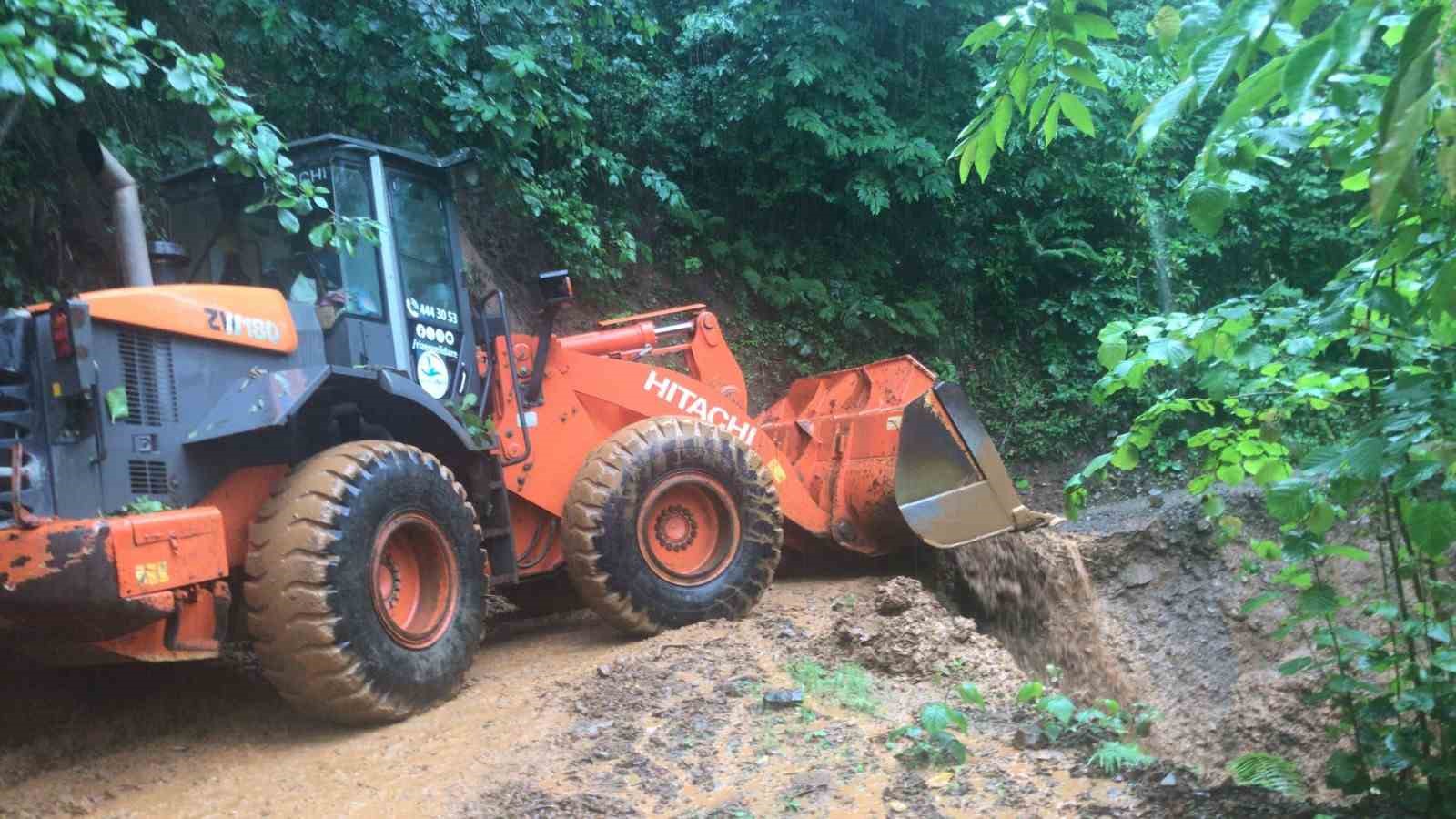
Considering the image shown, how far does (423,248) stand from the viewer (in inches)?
242

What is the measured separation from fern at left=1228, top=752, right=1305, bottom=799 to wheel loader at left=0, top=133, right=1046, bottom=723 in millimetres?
3072

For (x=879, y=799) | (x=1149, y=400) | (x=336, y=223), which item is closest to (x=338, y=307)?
(x=336, y=223)

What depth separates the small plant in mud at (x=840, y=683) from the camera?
4.94 m

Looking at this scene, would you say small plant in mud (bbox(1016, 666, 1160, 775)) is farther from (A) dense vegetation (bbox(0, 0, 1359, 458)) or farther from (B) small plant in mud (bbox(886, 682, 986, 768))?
(A) dense vegetation (bbox(0, 0, 1359, 458))

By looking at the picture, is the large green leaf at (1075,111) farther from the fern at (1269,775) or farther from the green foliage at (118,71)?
the green foliage at (118,71)

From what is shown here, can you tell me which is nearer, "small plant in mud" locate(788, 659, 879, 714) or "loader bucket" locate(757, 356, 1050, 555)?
"small plant in mud" locate(788, 659, 879, 714)

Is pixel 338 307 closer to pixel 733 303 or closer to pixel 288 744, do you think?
pixel 288 744

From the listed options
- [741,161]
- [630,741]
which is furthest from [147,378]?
[741,161]

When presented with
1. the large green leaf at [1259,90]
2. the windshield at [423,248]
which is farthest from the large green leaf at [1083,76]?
the windshield at [423,248]

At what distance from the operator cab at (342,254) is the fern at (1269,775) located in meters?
4.18

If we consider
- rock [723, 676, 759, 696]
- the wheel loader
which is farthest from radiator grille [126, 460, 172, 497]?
rock [723, 676, 759, 696]

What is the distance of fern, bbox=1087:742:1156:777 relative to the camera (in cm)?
405

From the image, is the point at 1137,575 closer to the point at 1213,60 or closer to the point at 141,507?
the point at 141,507

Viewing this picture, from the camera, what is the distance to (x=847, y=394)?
323 inches
